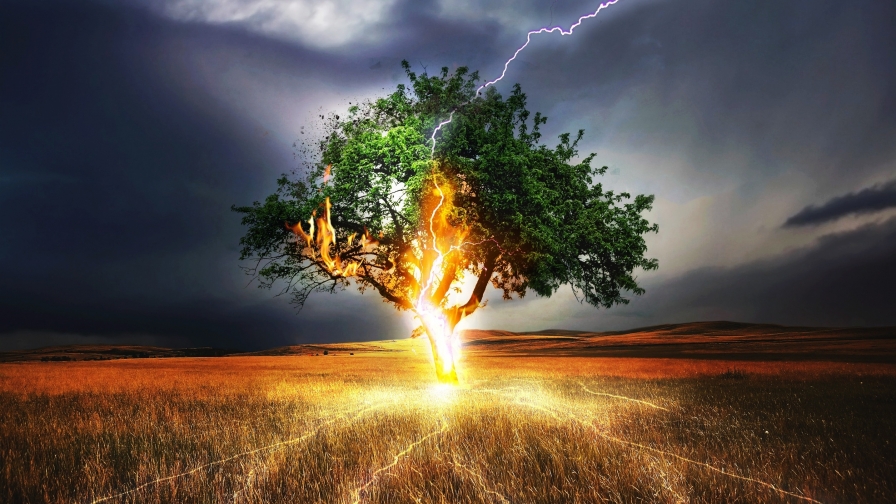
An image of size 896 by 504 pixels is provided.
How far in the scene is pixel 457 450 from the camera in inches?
280

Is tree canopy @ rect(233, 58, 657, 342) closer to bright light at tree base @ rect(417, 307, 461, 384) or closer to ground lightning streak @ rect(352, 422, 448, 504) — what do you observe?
bright light at tree base @ rect(417, 307, 461, 384)

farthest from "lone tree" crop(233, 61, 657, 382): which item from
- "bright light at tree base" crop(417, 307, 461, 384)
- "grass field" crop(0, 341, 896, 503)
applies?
"grass field" crop(0, 341, 896, 503)

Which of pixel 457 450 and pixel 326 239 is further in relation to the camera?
pixel 326 239

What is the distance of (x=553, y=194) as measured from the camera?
2134cm

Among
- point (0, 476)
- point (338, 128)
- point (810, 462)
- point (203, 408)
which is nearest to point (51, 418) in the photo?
point (203, 408)

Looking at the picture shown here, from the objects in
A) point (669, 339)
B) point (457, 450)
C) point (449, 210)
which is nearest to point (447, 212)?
point (449, 210)

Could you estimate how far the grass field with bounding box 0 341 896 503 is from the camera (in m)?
5.32

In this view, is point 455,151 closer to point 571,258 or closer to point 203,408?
point 571,258

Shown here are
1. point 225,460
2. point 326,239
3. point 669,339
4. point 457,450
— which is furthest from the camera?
point 669,339

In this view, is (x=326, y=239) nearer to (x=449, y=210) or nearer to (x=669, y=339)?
(x=449, y=210)

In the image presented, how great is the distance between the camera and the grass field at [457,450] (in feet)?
17.5

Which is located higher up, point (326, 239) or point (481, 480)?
point (326, 239)

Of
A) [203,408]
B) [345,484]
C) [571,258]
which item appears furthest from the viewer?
[571,258]

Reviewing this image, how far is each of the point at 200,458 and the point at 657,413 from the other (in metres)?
9.55
